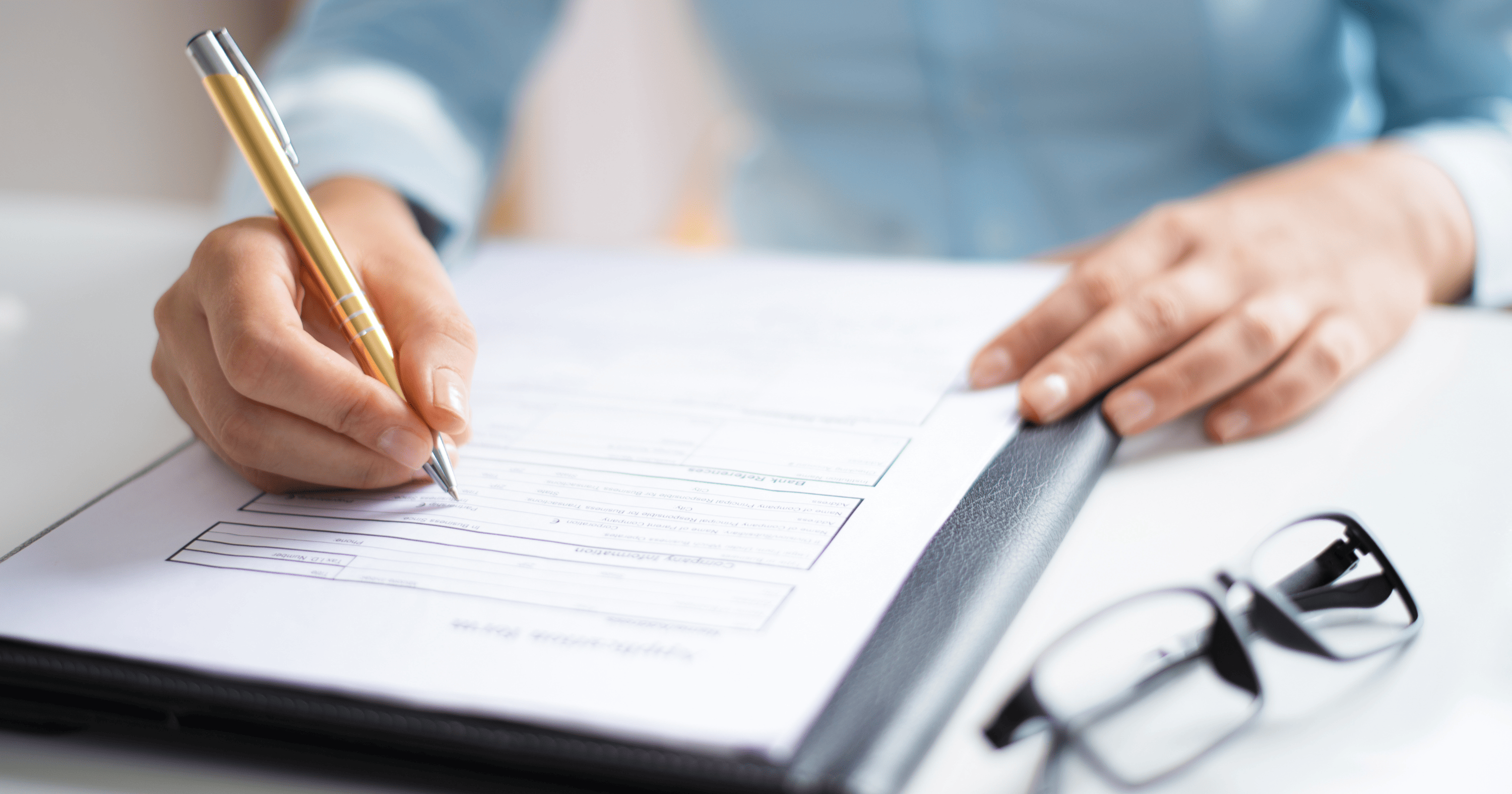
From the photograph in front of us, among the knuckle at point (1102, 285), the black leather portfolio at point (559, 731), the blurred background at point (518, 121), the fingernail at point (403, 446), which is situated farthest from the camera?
the blurred background at point (518, 121)

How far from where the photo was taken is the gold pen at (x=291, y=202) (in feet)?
1.15

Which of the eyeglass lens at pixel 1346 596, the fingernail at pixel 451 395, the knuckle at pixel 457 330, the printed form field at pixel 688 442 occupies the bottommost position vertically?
the eyeglass lens at pixel 1346 596

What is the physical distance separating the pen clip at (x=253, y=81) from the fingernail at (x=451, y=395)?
98 millimetres

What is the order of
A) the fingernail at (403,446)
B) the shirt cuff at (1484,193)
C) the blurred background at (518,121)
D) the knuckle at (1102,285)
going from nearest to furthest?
the fingernail at (403,446) → the knuckle at (1102,285) → the shirt cuff at (1484,193) → the blurred background at (518,121)

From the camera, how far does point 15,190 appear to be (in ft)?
5.13

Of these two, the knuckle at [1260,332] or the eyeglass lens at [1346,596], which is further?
the knuckle at [1260,332]

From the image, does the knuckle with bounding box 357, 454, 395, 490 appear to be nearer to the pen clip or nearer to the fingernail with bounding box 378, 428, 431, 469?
the fingernail with bounding box 378, 428, 431, 469

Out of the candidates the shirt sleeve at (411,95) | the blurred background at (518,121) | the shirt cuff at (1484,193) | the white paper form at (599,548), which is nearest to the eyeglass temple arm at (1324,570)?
the white paper form at (599,548)

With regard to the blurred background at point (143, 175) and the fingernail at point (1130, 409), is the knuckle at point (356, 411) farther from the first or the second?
the fingernail at point (1130, 409)

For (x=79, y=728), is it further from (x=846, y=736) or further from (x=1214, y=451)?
(x=1214, y=451)

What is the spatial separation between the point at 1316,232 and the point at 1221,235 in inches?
2.4

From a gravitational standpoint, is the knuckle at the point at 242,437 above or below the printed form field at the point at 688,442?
above

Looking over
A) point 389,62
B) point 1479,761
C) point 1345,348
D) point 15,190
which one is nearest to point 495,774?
point 1479,761

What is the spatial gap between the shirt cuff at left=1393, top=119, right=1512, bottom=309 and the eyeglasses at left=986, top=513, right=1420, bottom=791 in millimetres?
372
